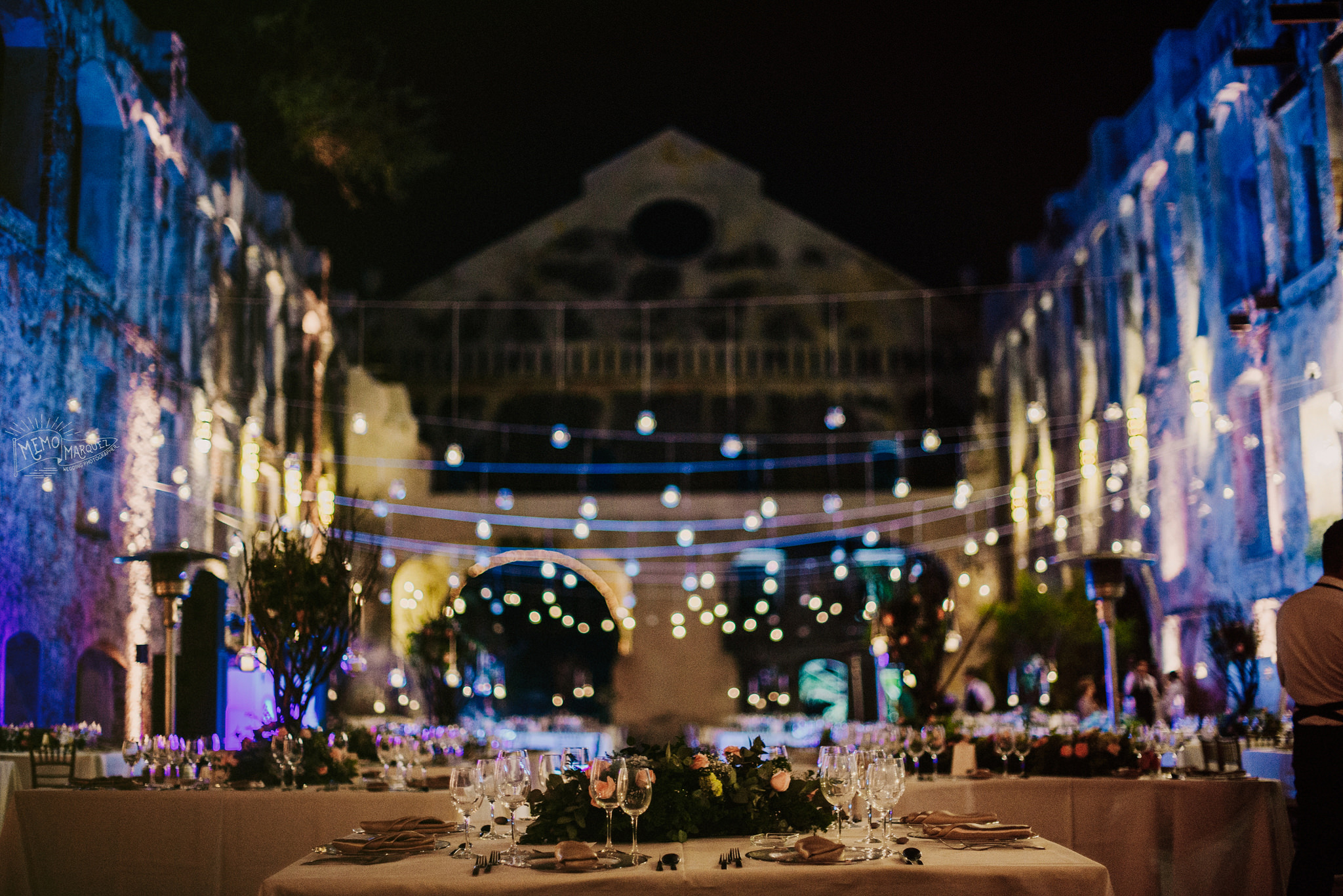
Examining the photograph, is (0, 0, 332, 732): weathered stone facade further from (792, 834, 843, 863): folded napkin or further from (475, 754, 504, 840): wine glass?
(792, 834, 843, 863): folded napkin

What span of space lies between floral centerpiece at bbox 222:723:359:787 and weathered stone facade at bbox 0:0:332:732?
15.9ft

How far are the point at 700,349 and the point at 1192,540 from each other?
10986 millimetres

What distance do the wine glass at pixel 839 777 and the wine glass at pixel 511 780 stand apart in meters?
0.78

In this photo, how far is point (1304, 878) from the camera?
466cm

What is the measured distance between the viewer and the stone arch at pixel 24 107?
10.8 metres

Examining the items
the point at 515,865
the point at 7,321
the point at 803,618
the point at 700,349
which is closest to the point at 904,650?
the point at 515,865

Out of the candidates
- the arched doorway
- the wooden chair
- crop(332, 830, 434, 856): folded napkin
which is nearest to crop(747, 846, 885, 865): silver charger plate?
crop(332, 830, 434, 856): folded napkin

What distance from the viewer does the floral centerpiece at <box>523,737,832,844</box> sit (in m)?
3.53

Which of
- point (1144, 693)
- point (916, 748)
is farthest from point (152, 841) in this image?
point (1144, 693)

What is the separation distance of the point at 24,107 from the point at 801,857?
10.4 m

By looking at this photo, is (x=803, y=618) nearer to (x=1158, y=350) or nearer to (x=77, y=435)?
(x=1158, y=350)

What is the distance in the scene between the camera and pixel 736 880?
314 cm

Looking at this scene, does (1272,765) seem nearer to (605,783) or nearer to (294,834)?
(294,834)

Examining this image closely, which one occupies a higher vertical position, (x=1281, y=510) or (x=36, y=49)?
(x=36, y=49)
